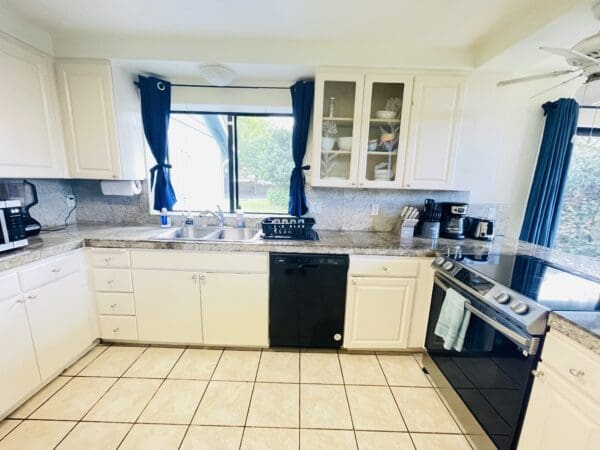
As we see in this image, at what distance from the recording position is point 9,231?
154cm

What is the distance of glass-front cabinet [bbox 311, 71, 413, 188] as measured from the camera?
6.81 ft

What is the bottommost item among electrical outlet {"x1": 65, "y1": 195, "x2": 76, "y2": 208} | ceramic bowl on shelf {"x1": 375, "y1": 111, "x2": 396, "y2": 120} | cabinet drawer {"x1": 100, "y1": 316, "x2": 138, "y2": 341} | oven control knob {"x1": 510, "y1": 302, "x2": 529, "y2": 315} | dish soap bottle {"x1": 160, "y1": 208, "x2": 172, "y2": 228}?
cabinet drawer {"x1": 100, "y1": 316, "x2": 138, "y2": 341}

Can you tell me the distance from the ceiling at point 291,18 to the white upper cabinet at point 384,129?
0.90 feet

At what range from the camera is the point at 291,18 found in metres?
1.71

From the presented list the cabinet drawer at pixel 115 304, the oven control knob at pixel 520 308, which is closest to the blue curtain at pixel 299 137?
the cabinet drawer at pixel 115 304

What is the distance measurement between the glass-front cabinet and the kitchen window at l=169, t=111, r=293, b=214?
53 cm

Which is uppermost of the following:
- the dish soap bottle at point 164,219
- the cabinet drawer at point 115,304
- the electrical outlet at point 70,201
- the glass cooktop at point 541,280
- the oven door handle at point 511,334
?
the electrical outlet at point 70,201

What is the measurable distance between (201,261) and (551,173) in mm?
3168

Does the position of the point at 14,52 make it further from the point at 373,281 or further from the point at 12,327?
the point at 373,281

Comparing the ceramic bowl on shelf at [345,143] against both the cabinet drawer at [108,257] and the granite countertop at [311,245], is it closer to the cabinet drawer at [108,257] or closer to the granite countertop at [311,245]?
the granite countertop at [311,245]

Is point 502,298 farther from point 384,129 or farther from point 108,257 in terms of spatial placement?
point 108,257

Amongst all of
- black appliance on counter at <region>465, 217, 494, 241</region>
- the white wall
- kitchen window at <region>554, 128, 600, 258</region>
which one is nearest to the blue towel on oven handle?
black appliance on counter at <region>465, 217, 494, 241</region>

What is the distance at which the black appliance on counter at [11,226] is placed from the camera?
151 cm

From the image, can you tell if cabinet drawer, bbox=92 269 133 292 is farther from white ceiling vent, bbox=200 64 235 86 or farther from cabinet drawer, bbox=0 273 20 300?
white ceiling vent, bbox=200 64 235 86
